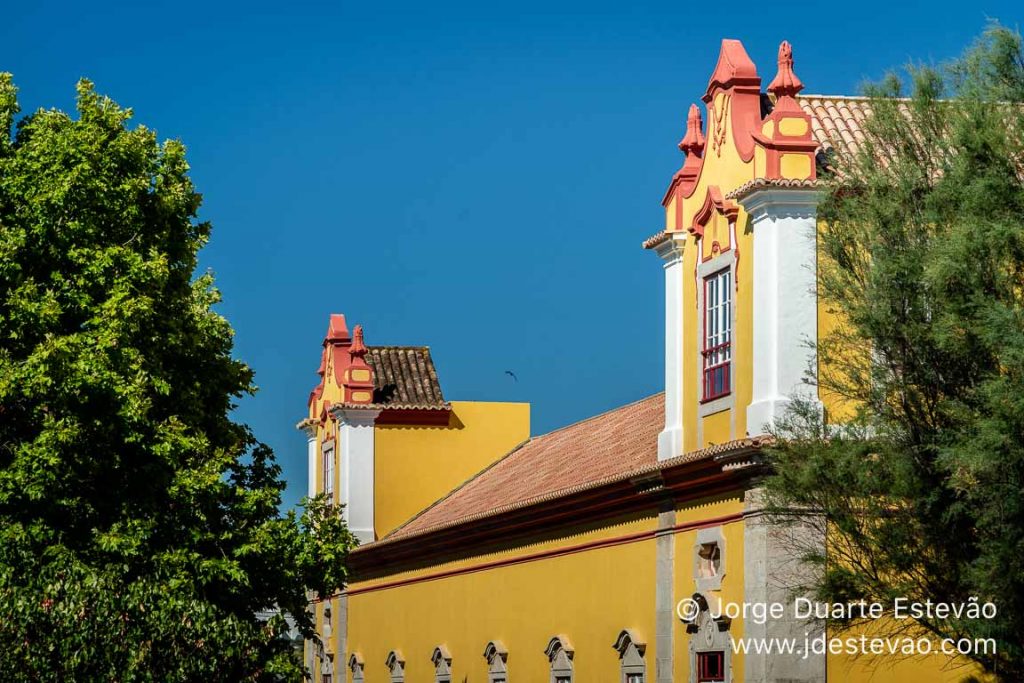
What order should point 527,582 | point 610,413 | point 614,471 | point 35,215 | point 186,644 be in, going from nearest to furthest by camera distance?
point 186,644 → point 35,215 → point 614,471 → point 527,582 → point 610,413

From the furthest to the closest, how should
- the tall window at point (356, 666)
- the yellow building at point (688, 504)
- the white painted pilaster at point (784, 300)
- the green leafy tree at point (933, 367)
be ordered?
the tall window at point (356, 666), the yellow building at point (688, 504), the white painted pilaster at point (784, 300), the green leafy tree at point (933, 367)

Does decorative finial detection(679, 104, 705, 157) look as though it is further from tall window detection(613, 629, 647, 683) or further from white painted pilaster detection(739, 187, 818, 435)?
tall window detection(613, 629, 647, 683)

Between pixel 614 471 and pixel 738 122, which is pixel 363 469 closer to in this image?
pixel 614 471

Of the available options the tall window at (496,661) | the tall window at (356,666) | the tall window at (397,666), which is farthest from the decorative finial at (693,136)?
the tall window at (356,666)

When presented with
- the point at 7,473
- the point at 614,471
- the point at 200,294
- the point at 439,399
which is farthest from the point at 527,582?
the point at 439,399

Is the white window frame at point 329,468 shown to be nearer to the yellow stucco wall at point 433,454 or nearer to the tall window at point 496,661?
the yellow stucco wall at point 433,454

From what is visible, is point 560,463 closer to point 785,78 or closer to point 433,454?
point 433,454

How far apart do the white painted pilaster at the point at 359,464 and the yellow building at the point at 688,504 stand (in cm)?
437

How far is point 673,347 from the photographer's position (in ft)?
93.9

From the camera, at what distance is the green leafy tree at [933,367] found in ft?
65.5

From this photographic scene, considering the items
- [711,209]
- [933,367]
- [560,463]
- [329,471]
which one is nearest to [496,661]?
[560,463]

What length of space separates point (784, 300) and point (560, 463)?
42.6 ft

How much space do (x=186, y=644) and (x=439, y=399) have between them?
2320cm

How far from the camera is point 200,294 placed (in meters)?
32.8
